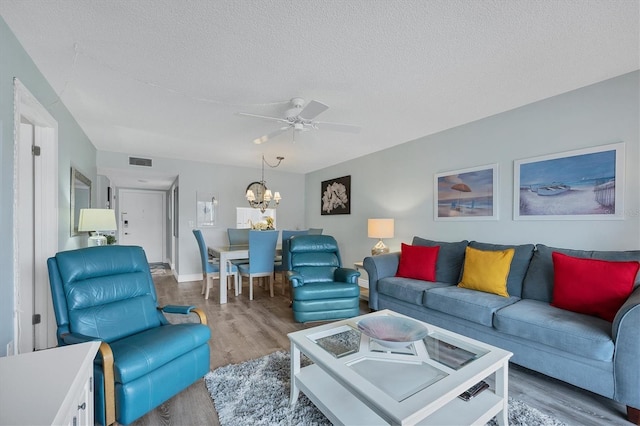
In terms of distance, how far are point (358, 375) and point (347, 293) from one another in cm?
187

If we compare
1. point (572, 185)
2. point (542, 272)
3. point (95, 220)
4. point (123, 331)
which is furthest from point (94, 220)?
point (572, 185)

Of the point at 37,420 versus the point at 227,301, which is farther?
the point at 227,301

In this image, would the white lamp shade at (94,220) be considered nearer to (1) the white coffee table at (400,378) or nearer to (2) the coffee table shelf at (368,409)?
(1) the white coffee table at (400,378)

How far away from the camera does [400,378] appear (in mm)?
1532

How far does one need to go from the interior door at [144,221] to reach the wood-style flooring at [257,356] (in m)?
4.20

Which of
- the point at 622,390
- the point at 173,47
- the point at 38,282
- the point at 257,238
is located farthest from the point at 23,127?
the point at 622,390

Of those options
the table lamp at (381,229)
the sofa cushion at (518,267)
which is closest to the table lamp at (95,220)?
the table lamp at (381,229)

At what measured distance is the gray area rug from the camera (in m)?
1.71

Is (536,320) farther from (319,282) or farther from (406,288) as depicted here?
(319,282)

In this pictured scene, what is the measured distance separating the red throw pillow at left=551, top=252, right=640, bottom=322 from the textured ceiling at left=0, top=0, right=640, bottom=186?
1.55 metres

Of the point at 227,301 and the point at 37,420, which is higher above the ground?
the point at 37,420

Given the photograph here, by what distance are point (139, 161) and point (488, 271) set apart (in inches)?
221

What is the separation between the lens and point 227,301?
4211 millimetres

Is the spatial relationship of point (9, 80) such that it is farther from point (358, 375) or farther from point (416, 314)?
point (416, 314)
